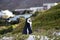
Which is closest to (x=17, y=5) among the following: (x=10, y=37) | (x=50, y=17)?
(x=50, y=17)

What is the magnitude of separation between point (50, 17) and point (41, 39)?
10.1 meters

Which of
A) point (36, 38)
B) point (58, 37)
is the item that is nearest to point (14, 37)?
point (36, 38)

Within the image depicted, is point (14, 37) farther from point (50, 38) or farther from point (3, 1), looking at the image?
point (3, 1)

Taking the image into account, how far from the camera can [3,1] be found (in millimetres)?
59875

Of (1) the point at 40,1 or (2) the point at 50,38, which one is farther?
(1) the point at 40,1

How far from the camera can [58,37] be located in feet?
28.8

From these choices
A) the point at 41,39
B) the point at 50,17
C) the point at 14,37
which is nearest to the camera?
the point at 41,39

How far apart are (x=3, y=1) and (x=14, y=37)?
50.9 m

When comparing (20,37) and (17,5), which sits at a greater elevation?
(20,37)

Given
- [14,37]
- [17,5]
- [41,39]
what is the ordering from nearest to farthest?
1. [41,39]
2. [14,37]
3. [17,5]

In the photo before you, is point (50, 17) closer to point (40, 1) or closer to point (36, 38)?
point (36, 38)

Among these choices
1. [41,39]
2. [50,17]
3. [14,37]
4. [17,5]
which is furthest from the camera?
[17,5]

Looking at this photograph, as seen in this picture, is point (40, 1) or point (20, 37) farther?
point (40, 1)

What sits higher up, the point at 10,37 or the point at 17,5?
the point at 10,37
